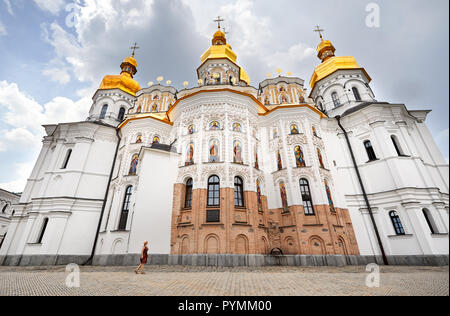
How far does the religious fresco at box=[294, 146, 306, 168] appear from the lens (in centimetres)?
1585

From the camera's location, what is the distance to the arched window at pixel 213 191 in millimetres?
13719

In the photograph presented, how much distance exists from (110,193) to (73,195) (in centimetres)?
294

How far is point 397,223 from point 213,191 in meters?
13.2

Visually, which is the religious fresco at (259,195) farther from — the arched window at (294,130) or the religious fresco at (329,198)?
the arched window at (294,130)

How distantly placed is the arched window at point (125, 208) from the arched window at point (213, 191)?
6752 mm

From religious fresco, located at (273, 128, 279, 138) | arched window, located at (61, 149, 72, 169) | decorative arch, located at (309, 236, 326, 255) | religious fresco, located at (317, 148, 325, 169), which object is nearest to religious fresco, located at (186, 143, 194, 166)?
religious fresco, located at (273, 128, 279, 138)

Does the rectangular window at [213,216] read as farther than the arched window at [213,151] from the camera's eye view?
No

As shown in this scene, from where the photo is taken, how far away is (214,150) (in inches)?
596

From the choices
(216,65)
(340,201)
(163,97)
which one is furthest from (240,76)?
(340,201)

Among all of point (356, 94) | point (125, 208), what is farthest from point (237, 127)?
point (356, 94)

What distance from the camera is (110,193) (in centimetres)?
1756

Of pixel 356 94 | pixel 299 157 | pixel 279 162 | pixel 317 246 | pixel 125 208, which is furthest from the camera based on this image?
pixel 356 94

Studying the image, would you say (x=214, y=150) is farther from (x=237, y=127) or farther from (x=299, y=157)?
(x=299, y=157)

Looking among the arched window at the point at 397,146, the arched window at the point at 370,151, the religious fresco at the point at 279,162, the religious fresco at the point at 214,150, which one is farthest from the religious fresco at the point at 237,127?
the arched window at the point at 397,146
